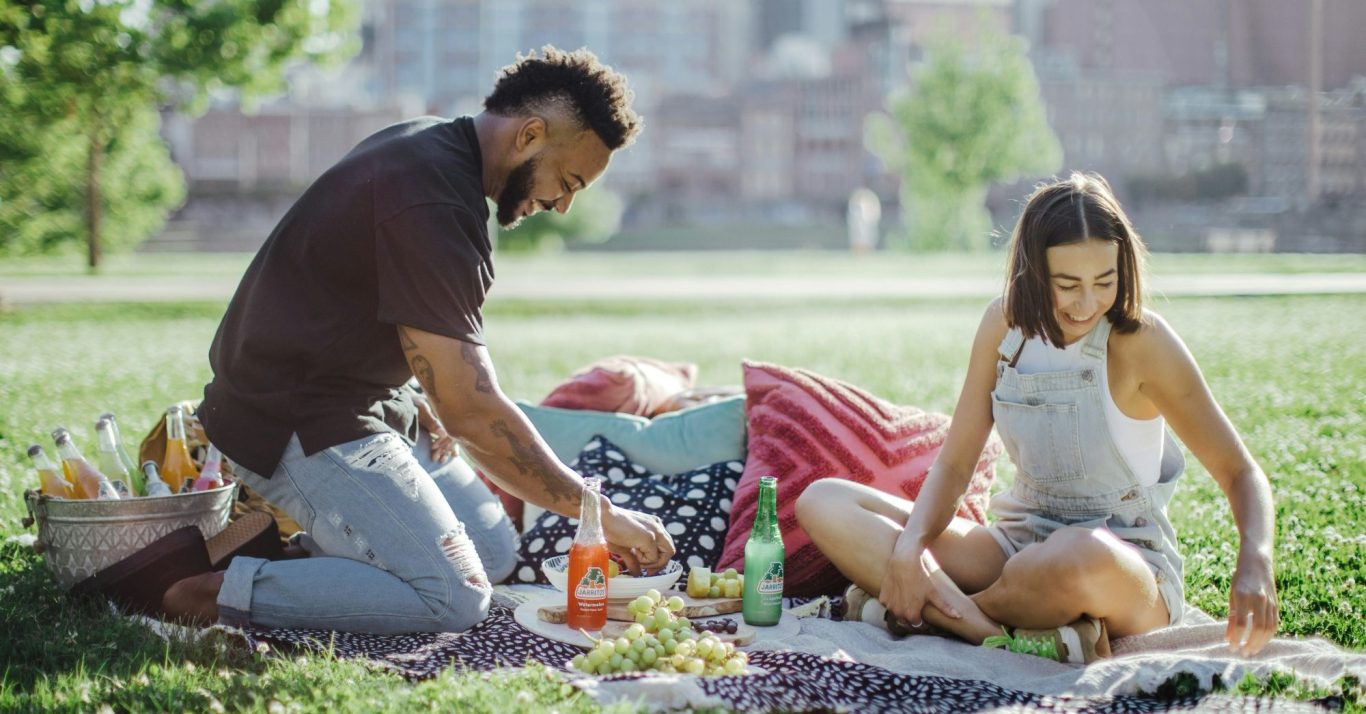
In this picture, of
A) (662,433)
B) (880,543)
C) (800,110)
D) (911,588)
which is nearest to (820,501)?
(880,543)

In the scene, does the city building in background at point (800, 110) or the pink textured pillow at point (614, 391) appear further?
the city building in background at point (800, 110)

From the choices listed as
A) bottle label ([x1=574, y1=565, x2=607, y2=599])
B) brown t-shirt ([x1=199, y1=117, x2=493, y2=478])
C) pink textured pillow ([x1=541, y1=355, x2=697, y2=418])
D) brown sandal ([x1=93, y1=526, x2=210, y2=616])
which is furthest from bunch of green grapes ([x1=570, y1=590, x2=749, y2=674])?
pink textured pillow ([x1=541, y1=355, x2=697, y2=418])

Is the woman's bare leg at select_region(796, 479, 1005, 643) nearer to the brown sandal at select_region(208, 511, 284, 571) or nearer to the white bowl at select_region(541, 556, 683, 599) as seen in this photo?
the white bowl at select_region(541, 556, 683, 599)

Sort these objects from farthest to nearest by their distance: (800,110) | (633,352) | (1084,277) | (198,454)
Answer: (800,110)
(633,352)
(198,454)
(1084,277)

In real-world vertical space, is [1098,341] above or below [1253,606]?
above

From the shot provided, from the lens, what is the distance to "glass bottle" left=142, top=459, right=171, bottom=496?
3779mm

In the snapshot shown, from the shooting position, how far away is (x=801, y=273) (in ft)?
99.8

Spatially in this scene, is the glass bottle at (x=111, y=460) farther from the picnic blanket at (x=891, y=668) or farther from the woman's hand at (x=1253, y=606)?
the woman's hand at (x=1253, y=606)

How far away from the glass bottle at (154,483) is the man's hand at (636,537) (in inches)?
Answer: 57.6

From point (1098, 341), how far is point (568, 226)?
157ft

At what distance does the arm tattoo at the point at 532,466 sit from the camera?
10.6 ft

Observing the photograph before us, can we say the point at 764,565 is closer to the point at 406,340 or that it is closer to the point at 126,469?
the point at 406,340

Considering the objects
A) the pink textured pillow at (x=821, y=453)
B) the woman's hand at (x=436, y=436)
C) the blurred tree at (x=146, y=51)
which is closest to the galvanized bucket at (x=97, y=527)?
the woman's hand at (x=436, y=436)

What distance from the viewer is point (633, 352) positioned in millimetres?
12016
